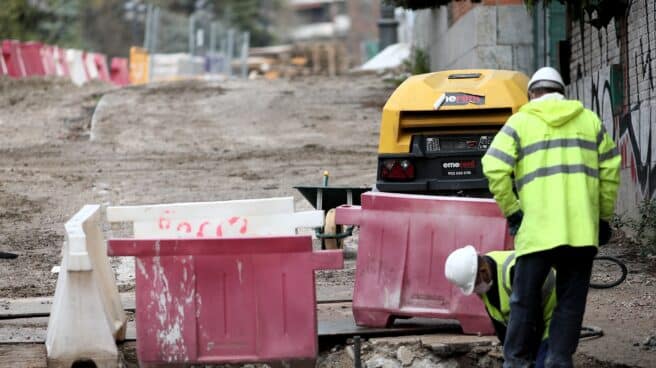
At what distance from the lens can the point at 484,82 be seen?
10.9m

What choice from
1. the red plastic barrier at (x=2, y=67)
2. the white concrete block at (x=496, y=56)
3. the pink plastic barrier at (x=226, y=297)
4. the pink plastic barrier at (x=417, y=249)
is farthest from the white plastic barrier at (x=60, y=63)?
the pink plastic barrier at (x=226, y=297)

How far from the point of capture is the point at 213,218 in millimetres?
8414

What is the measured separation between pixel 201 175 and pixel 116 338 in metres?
9.50

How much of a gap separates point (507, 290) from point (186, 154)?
13220 mm

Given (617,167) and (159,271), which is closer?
(617,167)

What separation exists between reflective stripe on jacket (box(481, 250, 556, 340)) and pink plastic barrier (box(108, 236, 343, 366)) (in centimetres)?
95

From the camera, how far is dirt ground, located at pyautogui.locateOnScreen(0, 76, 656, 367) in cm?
1097

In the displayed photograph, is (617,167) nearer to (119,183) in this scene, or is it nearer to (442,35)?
(119,183)

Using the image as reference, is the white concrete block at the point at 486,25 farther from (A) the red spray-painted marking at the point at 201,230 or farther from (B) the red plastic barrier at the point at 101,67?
(B) the red plastic barrier at the point at 101,67

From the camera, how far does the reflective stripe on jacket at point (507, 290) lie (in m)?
7.34

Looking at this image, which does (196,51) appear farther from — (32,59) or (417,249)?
(417,249)

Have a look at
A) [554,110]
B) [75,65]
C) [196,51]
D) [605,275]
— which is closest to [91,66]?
[75,65]

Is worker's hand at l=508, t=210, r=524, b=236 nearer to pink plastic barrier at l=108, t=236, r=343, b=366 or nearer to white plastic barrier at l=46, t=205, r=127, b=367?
pink plastic barrier at l=108, t=236, r=343, b=366

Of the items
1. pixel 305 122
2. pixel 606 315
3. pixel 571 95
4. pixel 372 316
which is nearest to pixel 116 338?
pixel 372 316
